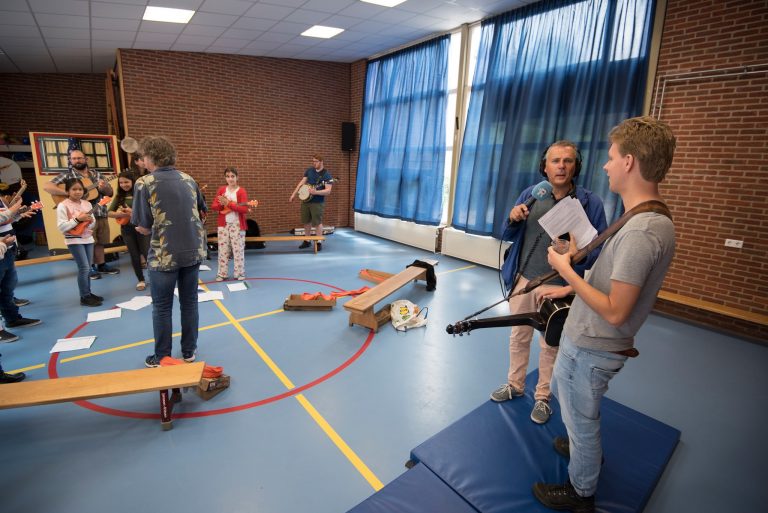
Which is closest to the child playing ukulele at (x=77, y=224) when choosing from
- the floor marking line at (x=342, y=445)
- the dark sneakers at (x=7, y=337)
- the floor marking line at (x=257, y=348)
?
the dark sneakers at (x=7, y=337)

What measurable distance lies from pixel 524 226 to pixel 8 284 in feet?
15.7

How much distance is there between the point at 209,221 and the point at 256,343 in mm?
5475

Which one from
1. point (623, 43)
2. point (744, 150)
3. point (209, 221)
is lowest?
point (209, 221)

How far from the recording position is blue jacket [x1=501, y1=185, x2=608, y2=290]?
2.24 m

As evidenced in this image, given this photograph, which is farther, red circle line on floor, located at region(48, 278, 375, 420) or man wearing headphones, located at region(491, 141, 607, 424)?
red circle line on floor, located at region(48, 278, 375, 420)

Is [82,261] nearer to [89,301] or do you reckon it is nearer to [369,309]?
[89,301]

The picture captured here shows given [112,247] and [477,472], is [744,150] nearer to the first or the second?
[477,472]

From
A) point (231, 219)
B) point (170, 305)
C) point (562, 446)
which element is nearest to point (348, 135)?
point (231, 219)

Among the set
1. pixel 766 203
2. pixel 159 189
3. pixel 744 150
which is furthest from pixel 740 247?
pixel 159 189

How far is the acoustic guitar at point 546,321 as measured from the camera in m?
1.92

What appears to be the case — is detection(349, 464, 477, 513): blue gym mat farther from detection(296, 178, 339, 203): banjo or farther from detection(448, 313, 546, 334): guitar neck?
detection(296, 178, 339, 203): banjo

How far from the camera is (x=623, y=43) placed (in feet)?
14.8

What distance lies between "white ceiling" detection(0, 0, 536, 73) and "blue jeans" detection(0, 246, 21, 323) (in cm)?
348

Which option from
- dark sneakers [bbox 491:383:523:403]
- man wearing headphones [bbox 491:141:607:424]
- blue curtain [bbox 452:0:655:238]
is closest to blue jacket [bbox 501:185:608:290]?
man wearing headphones [bbox 491:141:607:424]
